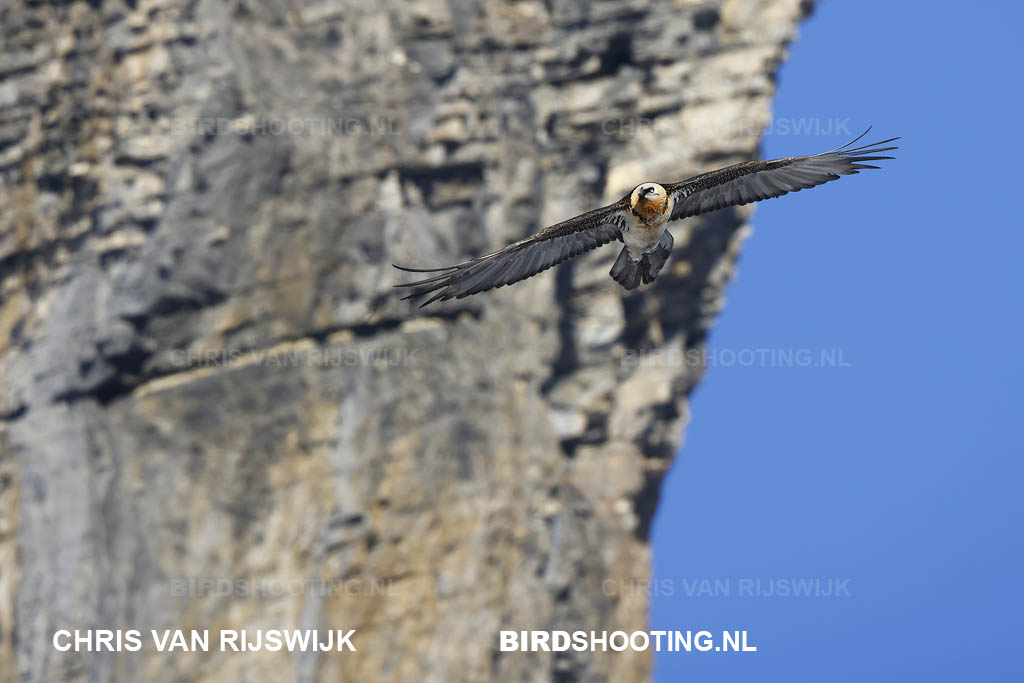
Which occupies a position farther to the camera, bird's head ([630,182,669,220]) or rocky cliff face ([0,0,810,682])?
rocky cliff face ([0,0,810,682])

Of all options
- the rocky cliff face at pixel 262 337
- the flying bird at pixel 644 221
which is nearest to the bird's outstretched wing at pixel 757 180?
the flying bird at pixel 644 221

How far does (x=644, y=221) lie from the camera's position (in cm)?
1683

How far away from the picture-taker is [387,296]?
31.2 metres

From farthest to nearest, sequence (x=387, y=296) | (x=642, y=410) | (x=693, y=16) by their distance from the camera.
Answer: (x=642, y=410) < (x=693, y=16) < (x=387, y=296)

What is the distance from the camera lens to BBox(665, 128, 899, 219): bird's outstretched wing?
16.8 metres

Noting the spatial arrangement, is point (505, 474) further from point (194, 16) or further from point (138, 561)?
point (194, 16)

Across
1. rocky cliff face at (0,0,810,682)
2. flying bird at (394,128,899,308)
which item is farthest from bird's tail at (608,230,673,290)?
rocky cliff face at (0,0,810,682)

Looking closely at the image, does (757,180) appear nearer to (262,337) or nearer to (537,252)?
(537,252)

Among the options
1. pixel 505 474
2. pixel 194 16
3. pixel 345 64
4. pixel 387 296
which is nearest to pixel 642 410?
pixel 505 474

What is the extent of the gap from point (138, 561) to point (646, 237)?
1506 cm

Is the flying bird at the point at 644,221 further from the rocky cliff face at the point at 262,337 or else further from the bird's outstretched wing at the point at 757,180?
the rocky cliff face at the point at 262,337

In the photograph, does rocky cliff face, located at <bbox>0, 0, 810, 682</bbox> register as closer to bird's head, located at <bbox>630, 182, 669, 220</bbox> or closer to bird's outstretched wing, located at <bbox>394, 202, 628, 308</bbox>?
bird's outstretched wing, located at <bbox>394, 202, 628, 308</bbox>

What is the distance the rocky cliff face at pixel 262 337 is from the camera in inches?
1147

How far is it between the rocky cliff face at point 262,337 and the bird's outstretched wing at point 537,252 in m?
13.2
